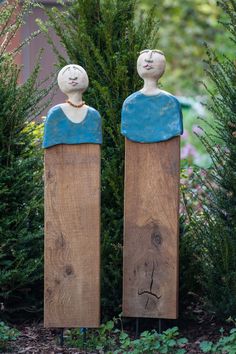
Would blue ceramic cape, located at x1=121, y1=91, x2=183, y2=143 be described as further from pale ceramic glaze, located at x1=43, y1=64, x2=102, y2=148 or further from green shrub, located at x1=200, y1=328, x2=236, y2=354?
green shrub, located at x1=200, y1=328, x2=236, y2=354

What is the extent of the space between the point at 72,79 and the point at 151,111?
1.71 ft

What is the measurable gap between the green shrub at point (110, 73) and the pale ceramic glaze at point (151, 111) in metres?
0.42

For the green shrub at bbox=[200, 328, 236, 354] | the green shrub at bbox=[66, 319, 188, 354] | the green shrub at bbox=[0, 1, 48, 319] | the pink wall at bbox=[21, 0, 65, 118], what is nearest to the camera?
the green shrub at bbox=[200, 328, 236, 354]

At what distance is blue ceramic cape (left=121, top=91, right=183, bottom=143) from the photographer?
5316 mm

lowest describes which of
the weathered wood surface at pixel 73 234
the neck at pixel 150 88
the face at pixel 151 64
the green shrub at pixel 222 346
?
the green shrub at pixel 222 346

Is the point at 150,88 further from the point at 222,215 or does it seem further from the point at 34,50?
the point at 34,50

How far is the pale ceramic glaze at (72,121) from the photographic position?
17.3 ft

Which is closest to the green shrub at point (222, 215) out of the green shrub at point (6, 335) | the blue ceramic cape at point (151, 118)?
the blue ceramic cape at point (151, 118)

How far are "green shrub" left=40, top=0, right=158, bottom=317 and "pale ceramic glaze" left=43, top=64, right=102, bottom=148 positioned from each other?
464 mm

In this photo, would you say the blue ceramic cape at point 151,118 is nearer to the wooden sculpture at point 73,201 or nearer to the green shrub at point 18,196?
the wooden sculpture at point 73,201

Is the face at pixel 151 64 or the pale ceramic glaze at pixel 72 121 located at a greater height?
the face at pixel 151 64

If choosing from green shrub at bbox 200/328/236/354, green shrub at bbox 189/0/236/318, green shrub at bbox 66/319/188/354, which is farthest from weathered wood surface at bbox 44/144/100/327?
green shrub at bbox 189/0/236/318

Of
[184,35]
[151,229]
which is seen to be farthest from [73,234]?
[184,35]

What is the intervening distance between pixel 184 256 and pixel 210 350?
89cm
